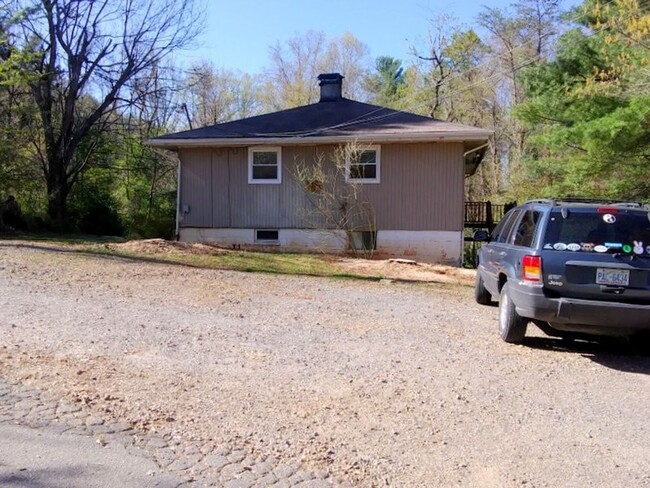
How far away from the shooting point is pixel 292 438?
3947mm

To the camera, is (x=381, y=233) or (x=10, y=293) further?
(x=381, y=233)

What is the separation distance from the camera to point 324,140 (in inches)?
Answer: 656

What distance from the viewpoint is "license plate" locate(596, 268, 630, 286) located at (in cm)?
591

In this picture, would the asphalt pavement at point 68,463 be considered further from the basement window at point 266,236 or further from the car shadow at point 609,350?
the basement window at point 266,236

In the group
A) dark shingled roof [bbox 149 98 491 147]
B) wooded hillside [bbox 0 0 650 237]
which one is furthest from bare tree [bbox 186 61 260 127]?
dark shingled roof [bbox 149 98 491 147]

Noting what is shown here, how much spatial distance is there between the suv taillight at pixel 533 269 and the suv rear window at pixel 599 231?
0.20 m

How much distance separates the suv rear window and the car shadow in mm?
1200

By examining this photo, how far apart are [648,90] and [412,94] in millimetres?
24818

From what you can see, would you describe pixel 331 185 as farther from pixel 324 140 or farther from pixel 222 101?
pixel 222 101

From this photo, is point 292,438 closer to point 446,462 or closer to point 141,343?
point 446,462

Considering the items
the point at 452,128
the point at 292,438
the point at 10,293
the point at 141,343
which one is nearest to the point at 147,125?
the point at 452,128

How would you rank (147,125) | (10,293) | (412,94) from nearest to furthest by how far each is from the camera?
(10,293) → (147,125) → (412,94)

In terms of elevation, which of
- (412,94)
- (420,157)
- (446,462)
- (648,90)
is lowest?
(446,462)

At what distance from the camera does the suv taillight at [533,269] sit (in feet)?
19.9
